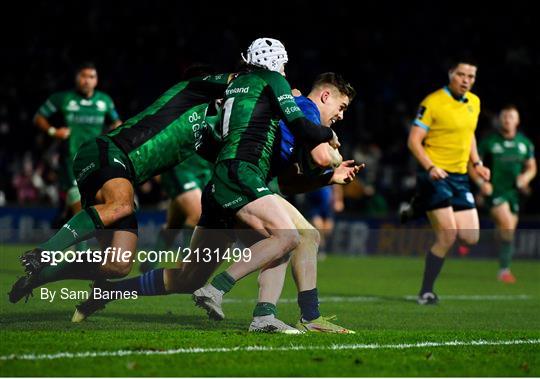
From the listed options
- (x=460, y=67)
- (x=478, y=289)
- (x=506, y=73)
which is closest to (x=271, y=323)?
(x=460, y=67)

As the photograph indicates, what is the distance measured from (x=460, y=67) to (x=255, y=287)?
377cm

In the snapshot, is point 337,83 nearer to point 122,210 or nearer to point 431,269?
point 122,210

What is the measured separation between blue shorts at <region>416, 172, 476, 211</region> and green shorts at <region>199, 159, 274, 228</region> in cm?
468

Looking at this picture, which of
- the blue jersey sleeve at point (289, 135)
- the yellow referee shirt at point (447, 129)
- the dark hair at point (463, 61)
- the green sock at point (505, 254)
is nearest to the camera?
the blue jersey sleeve at point (289, 135)

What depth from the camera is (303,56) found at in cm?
2891

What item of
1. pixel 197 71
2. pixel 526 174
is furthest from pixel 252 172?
pixel 526 174

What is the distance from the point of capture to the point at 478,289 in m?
15.0

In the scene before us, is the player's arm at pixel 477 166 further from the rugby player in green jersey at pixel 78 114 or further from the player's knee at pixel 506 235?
the rugby player in green jersey at pixel 78 114

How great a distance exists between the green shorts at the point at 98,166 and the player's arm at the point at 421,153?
4.43 meters

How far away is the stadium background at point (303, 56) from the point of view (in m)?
26.2

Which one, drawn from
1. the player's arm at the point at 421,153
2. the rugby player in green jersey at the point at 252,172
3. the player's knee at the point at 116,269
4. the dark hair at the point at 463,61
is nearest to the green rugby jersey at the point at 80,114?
the player's arm at the point at 421,153

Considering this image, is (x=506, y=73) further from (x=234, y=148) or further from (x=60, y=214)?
(x=234, y=148)

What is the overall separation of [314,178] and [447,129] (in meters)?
4.58

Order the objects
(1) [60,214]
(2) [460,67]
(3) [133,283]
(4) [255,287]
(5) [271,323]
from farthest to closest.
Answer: (1) [60,214], (4) [255,287], (2) [460,67], (3) [133,283], (5) [271,323]
